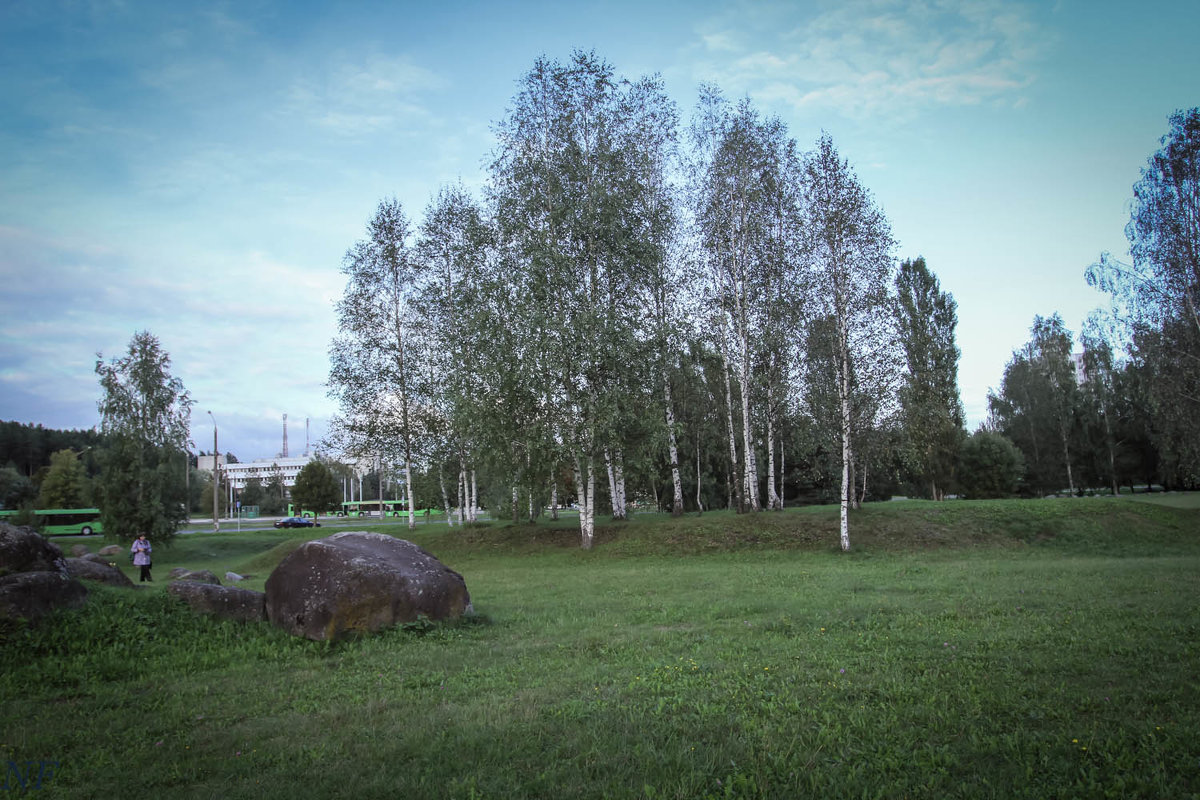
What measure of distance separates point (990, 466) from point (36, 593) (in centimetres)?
5817

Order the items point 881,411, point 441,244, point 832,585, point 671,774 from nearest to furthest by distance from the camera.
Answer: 1. point 671,774
2. point 832,585
3. point 881,411
4. point 441,244

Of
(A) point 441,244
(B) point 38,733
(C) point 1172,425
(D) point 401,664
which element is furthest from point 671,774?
(C) point 1172,425

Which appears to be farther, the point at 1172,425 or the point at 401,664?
the point at 1172,425

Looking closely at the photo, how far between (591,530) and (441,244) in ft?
62.3

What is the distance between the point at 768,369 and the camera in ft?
98.9

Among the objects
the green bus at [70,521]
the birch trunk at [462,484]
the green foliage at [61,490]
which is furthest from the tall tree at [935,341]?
the green foliage at [61,490]

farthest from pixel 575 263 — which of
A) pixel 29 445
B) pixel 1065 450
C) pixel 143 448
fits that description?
pixel 29 445

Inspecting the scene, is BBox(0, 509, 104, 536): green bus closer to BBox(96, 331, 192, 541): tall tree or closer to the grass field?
BBox(96, 331, 192, 541): tall tree

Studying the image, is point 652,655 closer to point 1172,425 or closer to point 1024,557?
point 1024,557

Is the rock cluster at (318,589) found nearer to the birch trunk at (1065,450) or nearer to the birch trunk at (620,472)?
the birch trunk at (620,472)

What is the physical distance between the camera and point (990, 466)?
168 feet

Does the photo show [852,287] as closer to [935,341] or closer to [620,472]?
[620,472]

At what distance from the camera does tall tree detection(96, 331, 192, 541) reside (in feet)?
122

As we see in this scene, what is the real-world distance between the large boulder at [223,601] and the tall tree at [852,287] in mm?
19849
